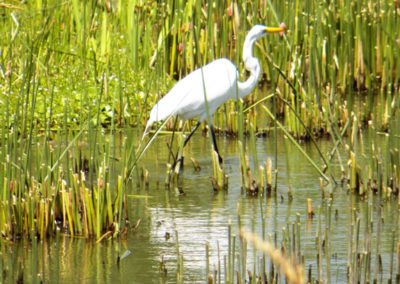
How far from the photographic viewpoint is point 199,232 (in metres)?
5.43

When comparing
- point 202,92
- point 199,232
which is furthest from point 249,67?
point 199,232

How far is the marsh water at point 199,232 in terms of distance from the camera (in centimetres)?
468

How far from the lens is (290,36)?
8.59 m

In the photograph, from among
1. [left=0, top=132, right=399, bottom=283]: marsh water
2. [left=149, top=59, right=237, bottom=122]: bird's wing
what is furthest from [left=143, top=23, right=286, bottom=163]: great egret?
[left=0, top=132, right=399, bottom=283]: marsh water

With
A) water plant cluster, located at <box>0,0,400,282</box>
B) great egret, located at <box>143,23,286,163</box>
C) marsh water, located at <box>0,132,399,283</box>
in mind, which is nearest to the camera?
marsh water, located at <box>0,132,399,283</box>

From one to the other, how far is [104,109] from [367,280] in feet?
13.9

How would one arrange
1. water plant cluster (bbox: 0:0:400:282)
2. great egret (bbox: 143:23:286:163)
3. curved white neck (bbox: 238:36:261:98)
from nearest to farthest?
water plant cluster (bbox: 0:0:400:282)
great egret (bbox: 143:23:286:163)
curved white neck (bbox: 238:36:261:98)

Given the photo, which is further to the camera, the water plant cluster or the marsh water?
the water plant cluster

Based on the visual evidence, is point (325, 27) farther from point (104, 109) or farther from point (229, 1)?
point (104, 109)

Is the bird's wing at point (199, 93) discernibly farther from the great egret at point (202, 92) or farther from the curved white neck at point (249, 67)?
the curved white neck at point (249, 67)

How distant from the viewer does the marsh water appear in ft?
15.4

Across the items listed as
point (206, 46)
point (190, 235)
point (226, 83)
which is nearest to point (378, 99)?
point (206, 46)

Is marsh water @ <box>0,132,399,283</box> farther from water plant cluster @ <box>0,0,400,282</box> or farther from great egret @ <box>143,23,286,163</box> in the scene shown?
great egret @ <box>143,23,286,163</box>

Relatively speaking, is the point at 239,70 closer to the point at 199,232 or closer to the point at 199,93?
the point at 199,93
